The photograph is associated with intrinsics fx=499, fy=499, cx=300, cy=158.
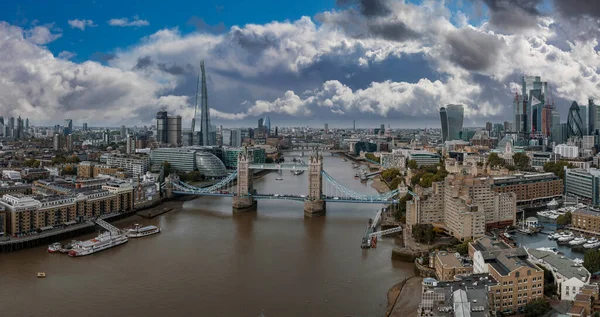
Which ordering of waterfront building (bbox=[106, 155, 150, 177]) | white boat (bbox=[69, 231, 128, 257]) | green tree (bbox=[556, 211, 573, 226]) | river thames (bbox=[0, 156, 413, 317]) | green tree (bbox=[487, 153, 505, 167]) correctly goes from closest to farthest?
river thames (bbox=[0, 156, 413, 317]) < white boat (bbox=[69, 231, 128, 257]) < green tree (bbox=[556, 211, 573, 226]) < waterfront building (bbox=[106, 155, 150, 177]) < green tree (bbox=[487, 153, 505, 167])

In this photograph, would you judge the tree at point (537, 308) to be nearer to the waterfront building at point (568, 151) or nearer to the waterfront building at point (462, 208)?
the waterfront building at point (462, 208)

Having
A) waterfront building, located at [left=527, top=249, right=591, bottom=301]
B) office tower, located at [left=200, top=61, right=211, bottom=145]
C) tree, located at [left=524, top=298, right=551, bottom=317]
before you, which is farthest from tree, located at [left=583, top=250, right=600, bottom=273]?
office tower, located at [left=200, top=61, right=211, bottom=145]

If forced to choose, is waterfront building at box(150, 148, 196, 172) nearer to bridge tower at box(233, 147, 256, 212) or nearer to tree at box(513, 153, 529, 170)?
bridge tower at box(233, 147, 256, 212)

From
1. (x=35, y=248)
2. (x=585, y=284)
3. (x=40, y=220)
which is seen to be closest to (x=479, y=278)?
(x=585, y=284)

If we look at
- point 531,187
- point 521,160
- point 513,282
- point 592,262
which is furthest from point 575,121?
Answer: point 513,282

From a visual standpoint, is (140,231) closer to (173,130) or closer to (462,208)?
(462,208)

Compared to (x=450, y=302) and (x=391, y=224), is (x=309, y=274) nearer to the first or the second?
(x=450, y=302)
